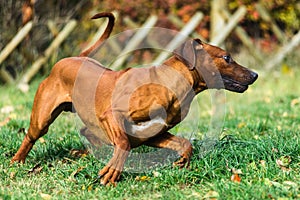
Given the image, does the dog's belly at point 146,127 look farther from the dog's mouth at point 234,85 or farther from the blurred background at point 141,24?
the blurred background at point 141,24

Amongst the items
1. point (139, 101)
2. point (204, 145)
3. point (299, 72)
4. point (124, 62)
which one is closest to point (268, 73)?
point (299, 72)

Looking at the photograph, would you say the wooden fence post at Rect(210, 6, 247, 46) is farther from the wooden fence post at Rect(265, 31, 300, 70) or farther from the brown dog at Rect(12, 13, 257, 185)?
the brown dog at Rect(12, 13, 257, 185)

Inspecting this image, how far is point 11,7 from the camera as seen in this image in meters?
11.0

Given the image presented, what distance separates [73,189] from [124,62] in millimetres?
8402

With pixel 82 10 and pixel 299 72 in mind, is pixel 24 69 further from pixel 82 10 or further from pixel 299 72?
pixel 299 72

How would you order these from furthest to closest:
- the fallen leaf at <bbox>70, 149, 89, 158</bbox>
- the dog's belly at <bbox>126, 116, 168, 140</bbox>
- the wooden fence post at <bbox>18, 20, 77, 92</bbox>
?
the wooden fence post at <bbox>18, 20, 77, 92</bbox> → the fallen leaf at <bbox>70, 149, 89, 158</bbox> → the dog's belly at <bbox>126, 116, 168, 140</bbox>

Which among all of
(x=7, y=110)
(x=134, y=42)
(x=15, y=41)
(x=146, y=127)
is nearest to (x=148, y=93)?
(x=146, y=127)

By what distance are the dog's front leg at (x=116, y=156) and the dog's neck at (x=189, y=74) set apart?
2.02 feet

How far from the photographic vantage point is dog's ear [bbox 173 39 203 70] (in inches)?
167

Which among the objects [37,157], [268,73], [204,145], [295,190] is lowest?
[268,73]

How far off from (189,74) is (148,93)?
0.35 meters

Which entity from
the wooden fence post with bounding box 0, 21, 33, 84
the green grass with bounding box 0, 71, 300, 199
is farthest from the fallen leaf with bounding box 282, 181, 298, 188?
the wooden fence post with bounding box 0, 21, 33, 84

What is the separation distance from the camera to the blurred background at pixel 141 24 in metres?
10.9

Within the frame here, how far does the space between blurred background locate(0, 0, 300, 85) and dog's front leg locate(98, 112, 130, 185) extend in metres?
6.46
